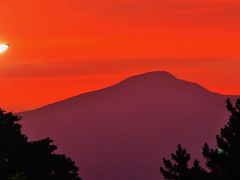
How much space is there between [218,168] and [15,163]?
37.5 ft

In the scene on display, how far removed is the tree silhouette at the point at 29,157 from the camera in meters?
42.0

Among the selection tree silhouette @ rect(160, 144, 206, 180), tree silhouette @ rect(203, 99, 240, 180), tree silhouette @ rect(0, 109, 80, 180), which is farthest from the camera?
tree silhouette @ rect(0, 109, 80, 180)

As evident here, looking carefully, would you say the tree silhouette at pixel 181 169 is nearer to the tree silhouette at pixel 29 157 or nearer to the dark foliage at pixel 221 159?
the dark foliage at pixel 221 159

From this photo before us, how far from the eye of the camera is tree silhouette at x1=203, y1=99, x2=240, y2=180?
114 ft

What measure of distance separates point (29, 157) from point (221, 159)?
11.4m

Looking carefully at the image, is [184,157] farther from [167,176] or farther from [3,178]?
[3,178]

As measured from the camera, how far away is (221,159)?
35.1 meters

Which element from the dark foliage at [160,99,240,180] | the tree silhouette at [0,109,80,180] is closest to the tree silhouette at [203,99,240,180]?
the dark foliage at [160,99,240,180]

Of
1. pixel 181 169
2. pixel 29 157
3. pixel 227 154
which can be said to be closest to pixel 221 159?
pixel 227 154

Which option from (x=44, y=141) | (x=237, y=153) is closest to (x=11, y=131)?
(x=44, y=141)

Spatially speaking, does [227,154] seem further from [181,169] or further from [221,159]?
[181,169]

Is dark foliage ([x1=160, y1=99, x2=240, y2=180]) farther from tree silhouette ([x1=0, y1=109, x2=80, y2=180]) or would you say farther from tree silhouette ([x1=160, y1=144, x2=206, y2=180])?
tree silhouette ([x1=0, y1=109, x2=80, y2=180])

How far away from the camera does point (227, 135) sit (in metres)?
35.6

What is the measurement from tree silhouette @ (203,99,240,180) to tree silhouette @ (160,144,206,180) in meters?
0.62
